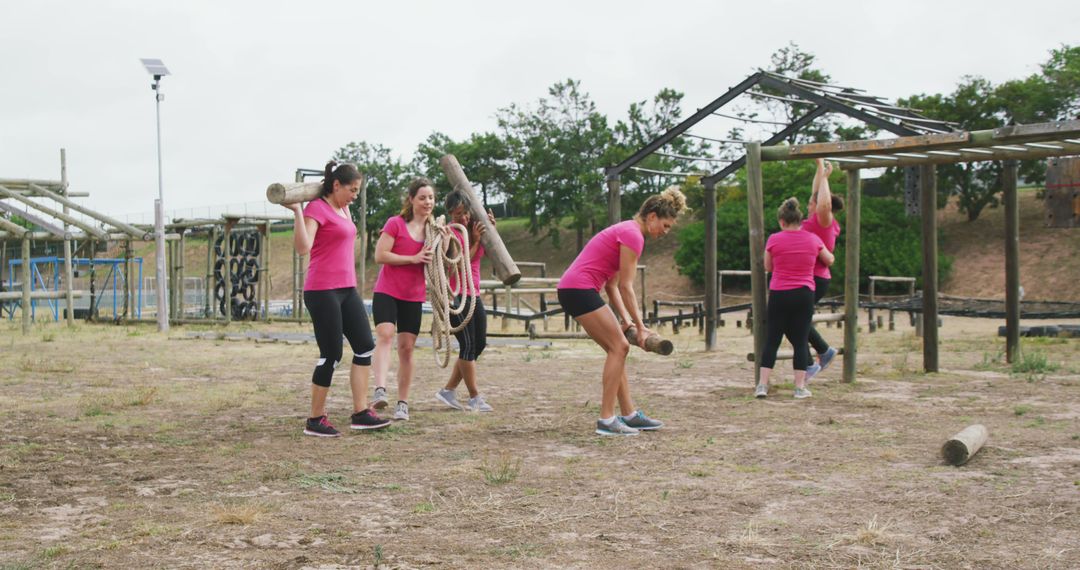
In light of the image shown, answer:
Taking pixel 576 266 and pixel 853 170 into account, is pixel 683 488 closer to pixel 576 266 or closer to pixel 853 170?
pixel 576 266

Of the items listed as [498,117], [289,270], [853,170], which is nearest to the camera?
[853,170]

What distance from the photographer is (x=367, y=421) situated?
6875 mm

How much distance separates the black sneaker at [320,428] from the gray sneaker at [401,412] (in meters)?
0.71

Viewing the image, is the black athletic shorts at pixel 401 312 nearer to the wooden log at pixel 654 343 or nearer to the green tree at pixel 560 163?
the wooden log at pixel 654 343

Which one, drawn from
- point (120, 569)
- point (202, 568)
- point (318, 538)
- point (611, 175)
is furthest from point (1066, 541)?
point (611, 175)

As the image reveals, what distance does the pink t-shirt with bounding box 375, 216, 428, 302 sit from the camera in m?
7.25

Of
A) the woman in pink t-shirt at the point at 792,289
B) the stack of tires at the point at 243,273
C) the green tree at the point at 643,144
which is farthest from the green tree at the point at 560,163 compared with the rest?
the woman in pink t-shirt at the point at 792,289

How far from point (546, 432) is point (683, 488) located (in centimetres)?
195

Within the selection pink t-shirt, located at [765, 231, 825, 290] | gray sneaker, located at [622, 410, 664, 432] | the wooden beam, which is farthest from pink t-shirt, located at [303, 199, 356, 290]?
the wooden beam

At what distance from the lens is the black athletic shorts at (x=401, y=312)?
7242mm

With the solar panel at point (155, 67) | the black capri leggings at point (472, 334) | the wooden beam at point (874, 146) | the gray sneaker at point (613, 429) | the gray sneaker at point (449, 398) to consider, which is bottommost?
the gray sneaker at point (613, 429)

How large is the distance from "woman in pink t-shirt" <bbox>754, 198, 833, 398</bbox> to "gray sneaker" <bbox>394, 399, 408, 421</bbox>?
2.99 metres

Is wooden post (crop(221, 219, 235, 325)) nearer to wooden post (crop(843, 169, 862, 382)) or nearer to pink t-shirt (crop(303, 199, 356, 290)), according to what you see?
wooden post (crop(843, 169, 862, 382))

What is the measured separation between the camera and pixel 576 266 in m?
6.73
